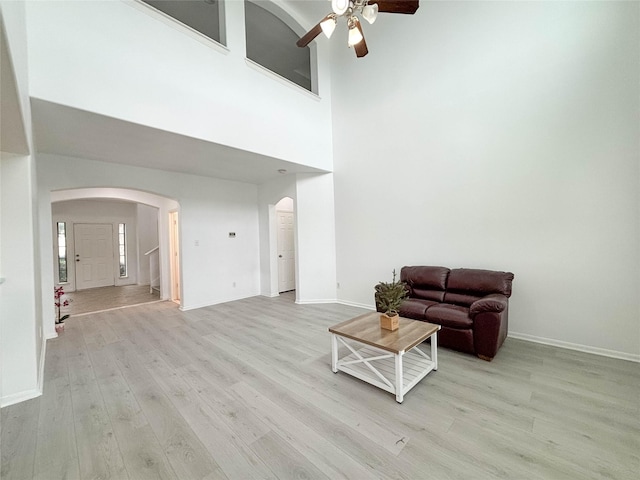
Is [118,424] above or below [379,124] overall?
below

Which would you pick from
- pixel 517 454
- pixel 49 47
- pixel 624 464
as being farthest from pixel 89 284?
pixel 624 464

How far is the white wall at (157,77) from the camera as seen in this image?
2361mm

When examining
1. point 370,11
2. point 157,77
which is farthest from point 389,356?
point 157,77

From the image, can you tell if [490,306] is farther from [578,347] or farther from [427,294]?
[578,347]

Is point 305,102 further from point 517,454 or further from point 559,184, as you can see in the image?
point 517,454

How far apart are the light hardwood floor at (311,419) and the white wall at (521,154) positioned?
0.82m

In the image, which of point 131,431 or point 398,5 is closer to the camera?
point 131,431

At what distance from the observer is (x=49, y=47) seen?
91.5 inches

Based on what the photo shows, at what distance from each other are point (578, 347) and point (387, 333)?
2.36m

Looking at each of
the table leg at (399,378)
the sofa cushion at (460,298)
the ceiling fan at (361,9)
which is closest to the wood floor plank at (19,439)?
the table leg at (399,378)

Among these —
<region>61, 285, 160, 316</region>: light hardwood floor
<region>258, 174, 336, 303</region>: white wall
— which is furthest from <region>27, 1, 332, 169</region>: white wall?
<region>61, 285, 160, 316</region>: light hardwood floor

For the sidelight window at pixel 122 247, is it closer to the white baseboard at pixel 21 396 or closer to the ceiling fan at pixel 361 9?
the white baseboard at pixel 21 396

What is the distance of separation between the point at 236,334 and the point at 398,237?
2.93 m

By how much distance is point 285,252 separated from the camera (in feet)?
21.4
